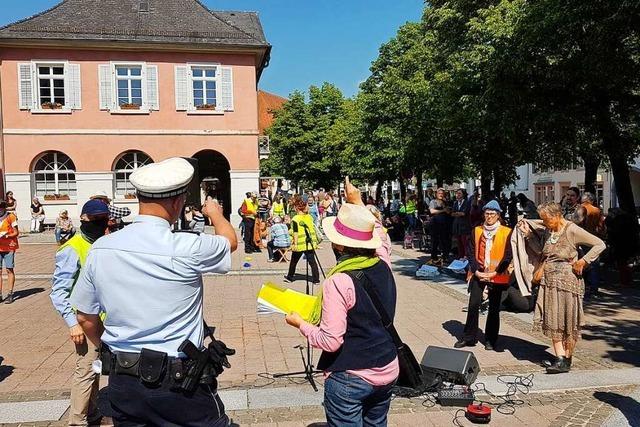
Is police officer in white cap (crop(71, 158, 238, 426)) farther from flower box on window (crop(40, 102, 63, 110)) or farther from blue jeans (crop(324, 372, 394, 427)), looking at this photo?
flower box on window (crop(40, 102, 63, 110))

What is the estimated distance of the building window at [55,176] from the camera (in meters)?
25.5

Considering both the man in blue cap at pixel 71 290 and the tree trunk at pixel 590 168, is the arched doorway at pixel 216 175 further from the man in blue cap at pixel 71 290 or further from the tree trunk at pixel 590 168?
the man in blue cap at pixel 71 290

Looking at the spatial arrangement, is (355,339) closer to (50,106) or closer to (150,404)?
(150,404)

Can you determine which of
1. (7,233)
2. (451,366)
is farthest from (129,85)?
(451,366)

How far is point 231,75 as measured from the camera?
26.4 metres

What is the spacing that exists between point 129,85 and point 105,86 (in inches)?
41.0

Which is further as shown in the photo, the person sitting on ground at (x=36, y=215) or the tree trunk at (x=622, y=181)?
the person sitting on ground at (x=36, y=215)

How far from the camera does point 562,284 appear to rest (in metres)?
5.85

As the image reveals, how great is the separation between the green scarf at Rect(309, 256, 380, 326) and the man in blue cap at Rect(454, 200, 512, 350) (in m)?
3.96

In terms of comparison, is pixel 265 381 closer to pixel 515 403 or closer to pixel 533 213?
pixel 515 403

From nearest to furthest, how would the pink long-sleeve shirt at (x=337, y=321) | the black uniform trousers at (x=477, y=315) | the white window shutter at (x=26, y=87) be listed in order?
the pink long-sleeve shirt at (x=337, y=321) < the black uniform trousers at (x=477, y=315) < the white window shutter at (x=26, y=87)

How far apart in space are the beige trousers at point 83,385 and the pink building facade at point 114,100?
22.1 m

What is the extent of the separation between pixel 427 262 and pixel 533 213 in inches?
128

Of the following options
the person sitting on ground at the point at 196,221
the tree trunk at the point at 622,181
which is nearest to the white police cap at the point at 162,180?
the person sitting on ground at the point at 196,221
